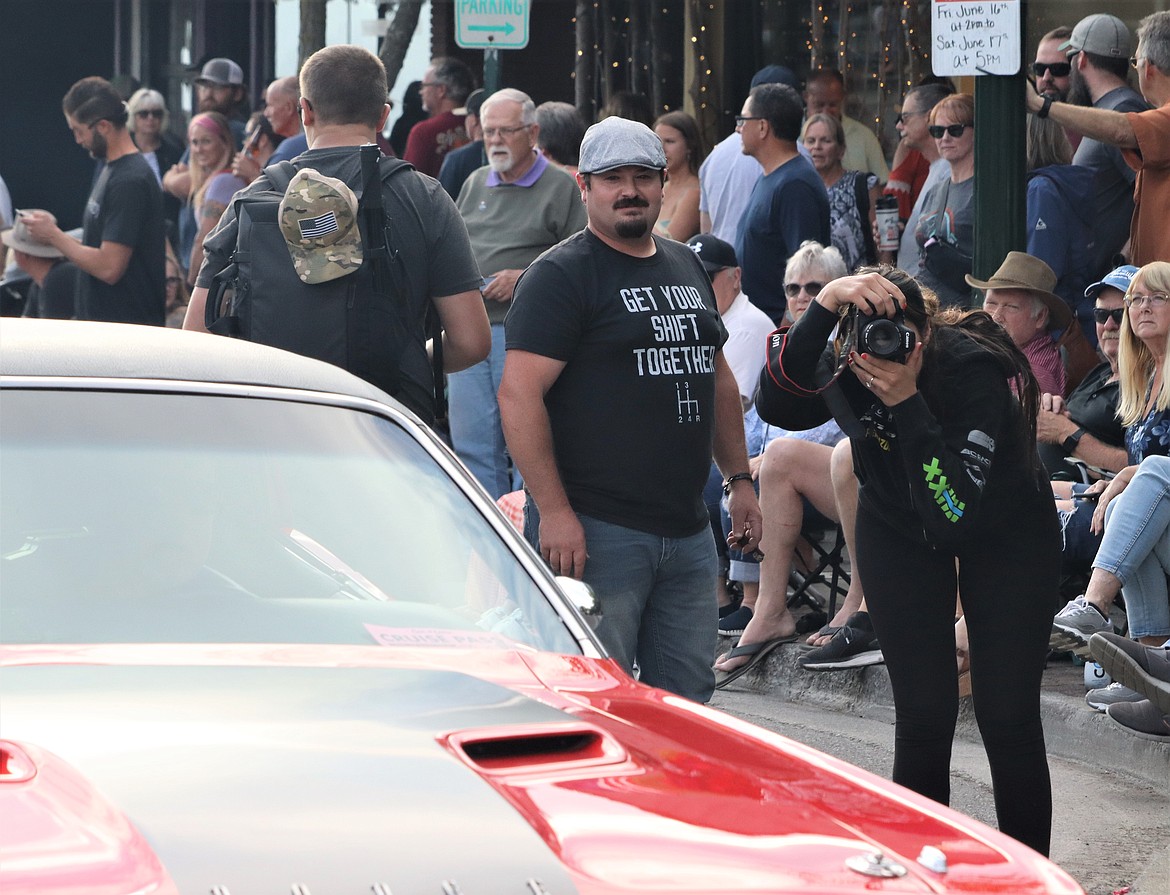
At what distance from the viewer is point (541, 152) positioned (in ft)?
29.8

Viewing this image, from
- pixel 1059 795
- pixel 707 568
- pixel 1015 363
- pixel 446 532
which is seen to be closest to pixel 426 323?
pixel 707 568

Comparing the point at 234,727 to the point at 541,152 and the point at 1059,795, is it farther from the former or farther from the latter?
the point at 541,152

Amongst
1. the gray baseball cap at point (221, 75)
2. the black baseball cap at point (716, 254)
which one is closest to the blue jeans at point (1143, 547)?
the black baseball cap at point (716, 254)

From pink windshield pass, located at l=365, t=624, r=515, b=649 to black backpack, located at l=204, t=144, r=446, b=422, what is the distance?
1.92m

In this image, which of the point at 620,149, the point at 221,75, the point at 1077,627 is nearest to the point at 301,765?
the point at 620,149

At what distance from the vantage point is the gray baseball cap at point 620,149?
15.7ft

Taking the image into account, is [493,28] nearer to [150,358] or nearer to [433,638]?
[150,358]

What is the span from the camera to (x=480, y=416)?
8.28 meters

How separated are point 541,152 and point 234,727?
22.9 ft

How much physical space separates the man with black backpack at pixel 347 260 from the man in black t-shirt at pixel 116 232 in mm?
3831

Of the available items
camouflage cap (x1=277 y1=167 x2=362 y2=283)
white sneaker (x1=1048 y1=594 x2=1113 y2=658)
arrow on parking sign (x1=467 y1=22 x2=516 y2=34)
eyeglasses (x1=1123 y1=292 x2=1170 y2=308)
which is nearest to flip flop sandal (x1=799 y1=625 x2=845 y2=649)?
white sneaker (x1=1048 y1=594 x2=1113 y2=658)

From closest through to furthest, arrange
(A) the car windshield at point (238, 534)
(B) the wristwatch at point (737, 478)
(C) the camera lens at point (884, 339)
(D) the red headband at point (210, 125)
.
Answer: (A) the car windshield at point (238, 534)
(C) the camera lens at point (884, 339)
(B) the wristwatch at point (737, 478)
(D) the red headband at point (210, 125)

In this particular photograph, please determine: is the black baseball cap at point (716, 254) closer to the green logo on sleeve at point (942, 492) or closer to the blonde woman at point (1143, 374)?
the blonde woman at point (1143, 374)

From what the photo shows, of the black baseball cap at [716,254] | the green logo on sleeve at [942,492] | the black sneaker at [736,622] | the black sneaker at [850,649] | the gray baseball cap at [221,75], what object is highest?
the gray baseball cap at [221,75]
